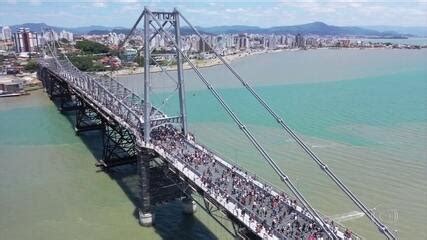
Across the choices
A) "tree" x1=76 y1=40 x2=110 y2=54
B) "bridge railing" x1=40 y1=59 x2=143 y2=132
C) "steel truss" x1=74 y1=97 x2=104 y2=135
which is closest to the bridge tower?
"bridge railing" x1=40 y1=59 x2=143 y2=132

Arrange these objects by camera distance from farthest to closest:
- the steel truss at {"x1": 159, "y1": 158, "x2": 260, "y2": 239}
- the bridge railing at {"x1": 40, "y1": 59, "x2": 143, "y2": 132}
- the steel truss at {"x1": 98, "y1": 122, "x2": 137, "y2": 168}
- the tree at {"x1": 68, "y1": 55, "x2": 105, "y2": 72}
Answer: the tree at {"x1": 68, "y1": 55, "x2": 105, "y2": 72} < the steel truss at {"x1": 98, "y1": 122, "x2": 137, "y2": 168} < the bridge railing at {"x1": 40, "y1": 59, "x2": 143, "y2": 132} < the steel truss at {"x1": 159, "y1": 158, "x2": 260, "y2": 239}

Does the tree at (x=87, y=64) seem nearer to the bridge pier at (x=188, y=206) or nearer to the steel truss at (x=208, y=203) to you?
the bridge pier at (x=188, y=206)

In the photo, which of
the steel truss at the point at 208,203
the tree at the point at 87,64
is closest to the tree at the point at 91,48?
the tree at the point at 87,64

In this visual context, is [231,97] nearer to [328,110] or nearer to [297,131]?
[328,110]

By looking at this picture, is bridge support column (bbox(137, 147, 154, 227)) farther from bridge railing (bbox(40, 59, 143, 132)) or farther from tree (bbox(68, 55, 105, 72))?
tree (bbox(68, 55, 105, 72))

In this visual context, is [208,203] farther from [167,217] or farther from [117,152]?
[117,152]

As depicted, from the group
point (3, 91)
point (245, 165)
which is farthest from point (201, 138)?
point (3, 91)
